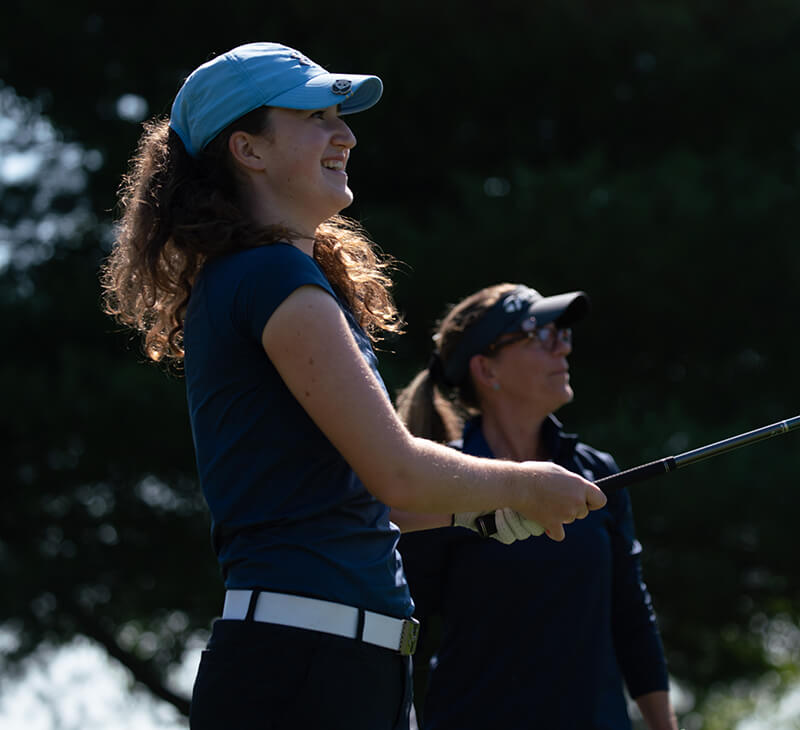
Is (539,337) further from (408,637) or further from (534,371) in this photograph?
(408,637)

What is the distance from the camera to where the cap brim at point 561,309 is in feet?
12.3

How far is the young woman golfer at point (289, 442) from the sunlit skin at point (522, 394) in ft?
5.09

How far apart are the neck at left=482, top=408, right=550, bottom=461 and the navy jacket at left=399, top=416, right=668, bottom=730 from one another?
386mm

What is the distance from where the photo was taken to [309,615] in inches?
75.9

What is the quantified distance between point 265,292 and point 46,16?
25.5ft

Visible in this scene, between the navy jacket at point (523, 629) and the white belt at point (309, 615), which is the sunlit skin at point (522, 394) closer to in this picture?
the navy jacket at point (523, 629)

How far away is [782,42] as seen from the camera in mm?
9430

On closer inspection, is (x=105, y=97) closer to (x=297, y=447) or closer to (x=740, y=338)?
(x=740, y=338)

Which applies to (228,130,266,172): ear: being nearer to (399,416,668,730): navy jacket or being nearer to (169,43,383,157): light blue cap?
(169,43,383,157): light blue cap

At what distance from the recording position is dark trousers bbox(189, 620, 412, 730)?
1.92 m

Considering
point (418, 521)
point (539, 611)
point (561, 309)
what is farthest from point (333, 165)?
point (561, 309)

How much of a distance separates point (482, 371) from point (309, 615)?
202 centimetres

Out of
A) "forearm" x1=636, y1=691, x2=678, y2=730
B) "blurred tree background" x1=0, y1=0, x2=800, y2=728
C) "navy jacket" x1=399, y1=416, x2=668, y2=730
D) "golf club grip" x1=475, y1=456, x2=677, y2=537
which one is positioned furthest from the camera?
"blurred tree background" x1=0, y1=0, x2=800, y2=728

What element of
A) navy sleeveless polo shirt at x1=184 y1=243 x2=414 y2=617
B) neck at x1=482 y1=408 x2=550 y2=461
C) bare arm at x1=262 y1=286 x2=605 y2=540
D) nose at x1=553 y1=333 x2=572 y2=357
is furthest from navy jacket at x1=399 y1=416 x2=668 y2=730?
bare arm at x1=262 y1=286 x2=605 y2=540
